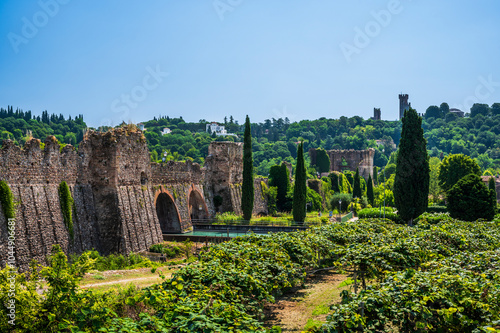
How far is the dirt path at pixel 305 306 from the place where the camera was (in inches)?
434

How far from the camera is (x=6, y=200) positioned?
52.4 ft

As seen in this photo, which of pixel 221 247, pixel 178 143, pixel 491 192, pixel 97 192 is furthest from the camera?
pixel 178 143

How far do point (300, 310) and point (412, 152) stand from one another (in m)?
19.0

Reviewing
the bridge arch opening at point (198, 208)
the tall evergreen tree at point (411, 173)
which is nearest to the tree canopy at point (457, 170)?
the tall evergreen tree at point (411, 173)

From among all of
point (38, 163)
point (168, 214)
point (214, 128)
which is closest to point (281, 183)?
point (168, 214)

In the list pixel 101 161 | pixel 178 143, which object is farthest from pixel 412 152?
pixel 178 143

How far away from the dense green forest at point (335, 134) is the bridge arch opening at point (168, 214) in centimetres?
5387

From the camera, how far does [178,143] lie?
101125mm

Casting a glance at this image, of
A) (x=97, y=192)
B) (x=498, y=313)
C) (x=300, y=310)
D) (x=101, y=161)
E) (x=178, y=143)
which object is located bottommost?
(x=300, y=310)

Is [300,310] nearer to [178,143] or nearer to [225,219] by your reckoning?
[225,219]

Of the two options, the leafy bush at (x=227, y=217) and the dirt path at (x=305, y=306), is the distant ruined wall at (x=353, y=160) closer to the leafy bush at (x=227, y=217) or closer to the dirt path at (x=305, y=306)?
the leafy bush at (x=227, y=217)

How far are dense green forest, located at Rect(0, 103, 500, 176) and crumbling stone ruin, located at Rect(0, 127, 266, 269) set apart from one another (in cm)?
5485

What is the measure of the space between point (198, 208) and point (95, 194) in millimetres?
13503

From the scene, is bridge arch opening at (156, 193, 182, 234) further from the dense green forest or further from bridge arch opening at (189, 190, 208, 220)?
the dense green forest
